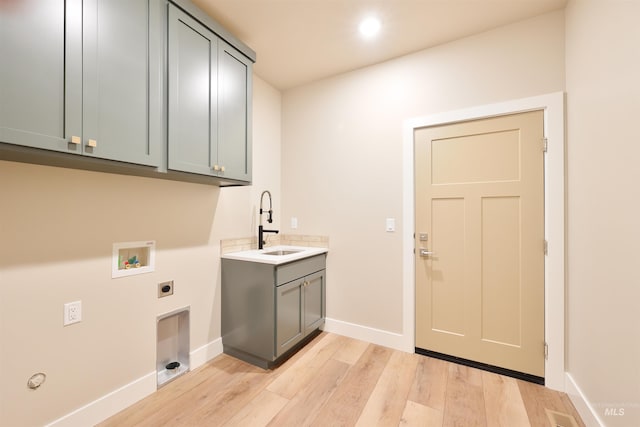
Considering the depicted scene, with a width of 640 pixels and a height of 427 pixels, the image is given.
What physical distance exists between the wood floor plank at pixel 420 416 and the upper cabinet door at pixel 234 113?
6.54 ft

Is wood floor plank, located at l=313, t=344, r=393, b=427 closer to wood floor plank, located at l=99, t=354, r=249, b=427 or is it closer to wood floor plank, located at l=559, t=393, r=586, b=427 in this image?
wood floor plank, located at l=99, t=354, r=249, b=427

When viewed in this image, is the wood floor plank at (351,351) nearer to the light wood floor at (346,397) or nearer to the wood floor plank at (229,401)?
the light wood floor at (346,397)

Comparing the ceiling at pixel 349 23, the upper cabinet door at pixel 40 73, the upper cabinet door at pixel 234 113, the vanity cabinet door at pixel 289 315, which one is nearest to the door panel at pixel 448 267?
the vanity cabinet door at pixel 289 315

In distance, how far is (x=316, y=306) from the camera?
2.67 m

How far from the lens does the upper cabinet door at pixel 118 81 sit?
1266 mm

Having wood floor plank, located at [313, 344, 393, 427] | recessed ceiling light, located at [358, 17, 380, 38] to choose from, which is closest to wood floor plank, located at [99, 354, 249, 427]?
wood floor plank, located at [313, 344, 393, 427]

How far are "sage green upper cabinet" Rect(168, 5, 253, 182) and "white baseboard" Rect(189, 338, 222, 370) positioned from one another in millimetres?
1448

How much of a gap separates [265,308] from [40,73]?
6.06 ft

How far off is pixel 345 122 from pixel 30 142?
2.31 meters

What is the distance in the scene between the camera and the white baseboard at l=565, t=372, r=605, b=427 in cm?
145

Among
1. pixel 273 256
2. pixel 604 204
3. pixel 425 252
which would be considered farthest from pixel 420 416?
pixel 604 204

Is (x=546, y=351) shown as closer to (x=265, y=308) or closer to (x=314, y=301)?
(x=314, y=301)

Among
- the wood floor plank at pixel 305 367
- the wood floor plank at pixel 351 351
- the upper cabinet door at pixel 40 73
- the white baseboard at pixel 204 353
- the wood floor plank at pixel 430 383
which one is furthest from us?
the wood floor plank at pixel 351 351

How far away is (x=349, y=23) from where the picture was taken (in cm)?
207
